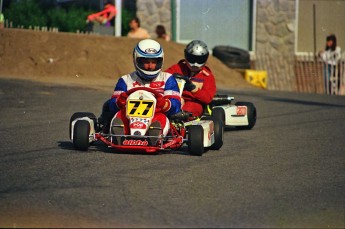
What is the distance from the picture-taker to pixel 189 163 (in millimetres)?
10102

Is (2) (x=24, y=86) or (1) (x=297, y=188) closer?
(1) (x=297, y=188)

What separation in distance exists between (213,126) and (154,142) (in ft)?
3.10

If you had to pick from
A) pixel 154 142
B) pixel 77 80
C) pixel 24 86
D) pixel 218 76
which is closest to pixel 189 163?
pixel 154 142

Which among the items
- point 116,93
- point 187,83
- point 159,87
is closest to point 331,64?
point 187,83

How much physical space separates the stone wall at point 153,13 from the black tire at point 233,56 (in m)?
1.61

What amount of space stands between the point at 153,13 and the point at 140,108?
16377mm

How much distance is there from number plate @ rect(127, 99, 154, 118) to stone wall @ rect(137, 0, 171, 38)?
16.1m

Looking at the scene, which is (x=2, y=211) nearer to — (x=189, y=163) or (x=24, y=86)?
(x=189, y=163)

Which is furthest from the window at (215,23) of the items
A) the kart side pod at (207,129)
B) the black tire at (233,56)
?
the kart side pod at (207,129)

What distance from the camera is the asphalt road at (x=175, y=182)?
23.5 feet

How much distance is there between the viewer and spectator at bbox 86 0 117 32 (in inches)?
985

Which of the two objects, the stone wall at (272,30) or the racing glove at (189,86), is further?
the stone wall at (272,30)

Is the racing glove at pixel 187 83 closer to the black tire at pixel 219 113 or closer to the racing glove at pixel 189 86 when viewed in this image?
the racing glove at pixel 189 86

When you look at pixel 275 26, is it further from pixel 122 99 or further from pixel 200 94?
pixel 122 99
